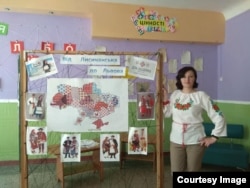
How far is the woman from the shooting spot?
2.00 m

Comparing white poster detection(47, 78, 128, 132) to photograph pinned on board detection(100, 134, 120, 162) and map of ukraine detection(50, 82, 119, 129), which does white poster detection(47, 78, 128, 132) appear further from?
photograph pinned on board detection(100, 134, 120, 162)

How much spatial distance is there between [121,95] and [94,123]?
324 millimetres

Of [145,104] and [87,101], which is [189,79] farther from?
[87,101]

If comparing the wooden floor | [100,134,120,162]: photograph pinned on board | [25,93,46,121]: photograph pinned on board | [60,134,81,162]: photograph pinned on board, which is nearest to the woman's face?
[100,134,120,162]: photograph pinned on board

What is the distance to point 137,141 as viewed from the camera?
220cm

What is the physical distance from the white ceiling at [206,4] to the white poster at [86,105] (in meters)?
2.02

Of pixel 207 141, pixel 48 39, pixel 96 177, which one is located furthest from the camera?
pixel 48 39

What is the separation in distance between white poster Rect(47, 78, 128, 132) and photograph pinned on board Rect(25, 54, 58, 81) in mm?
89

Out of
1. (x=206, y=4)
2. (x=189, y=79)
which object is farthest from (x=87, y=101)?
(x=206, y=4)

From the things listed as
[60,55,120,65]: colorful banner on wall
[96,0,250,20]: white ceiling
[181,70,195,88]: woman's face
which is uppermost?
[96,0,250,20]: white ceiling

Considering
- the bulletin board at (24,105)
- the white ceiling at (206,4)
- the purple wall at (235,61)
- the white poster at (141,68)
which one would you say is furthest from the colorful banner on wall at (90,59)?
the purple wall at (235,61)

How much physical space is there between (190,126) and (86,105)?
0.85 m

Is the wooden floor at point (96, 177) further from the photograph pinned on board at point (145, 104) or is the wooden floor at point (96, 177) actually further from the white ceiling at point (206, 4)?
the white ceiling at point (206, 4)

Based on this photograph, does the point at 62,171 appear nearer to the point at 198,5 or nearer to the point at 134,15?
the point at 134,15
